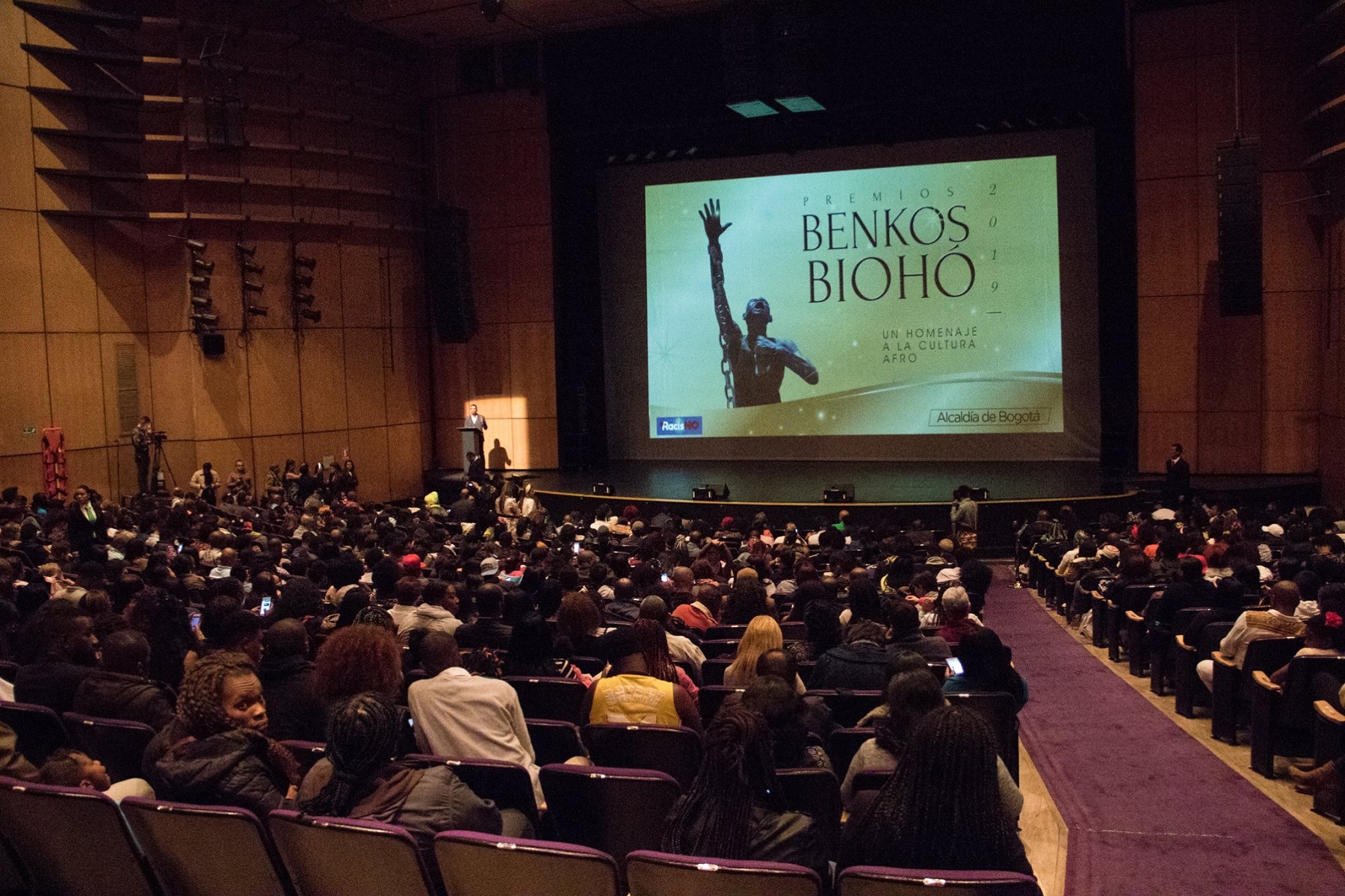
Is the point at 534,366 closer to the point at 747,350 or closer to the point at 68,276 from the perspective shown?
the point at 747,350

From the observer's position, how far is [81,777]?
3.52 meters

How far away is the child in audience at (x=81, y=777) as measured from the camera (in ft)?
11.3

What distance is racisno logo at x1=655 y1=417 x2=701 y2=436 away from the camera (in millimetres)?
19703

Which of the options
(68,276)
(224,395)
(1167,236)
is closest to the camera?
(68,276)

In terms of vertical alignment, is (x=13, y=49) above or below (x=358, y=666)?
above

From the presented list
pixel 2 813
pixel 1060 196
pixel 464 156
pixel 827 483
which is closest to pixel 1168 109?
pixel 1060 196

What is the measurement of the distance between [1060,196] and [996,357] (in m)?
2.53

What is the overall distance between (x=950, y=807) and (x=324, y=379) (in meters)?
17.5

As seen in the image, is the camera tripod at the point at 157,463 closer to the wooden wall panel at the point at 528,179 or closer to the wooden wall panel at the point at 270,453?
the wooden wall panel at the point at 270,453

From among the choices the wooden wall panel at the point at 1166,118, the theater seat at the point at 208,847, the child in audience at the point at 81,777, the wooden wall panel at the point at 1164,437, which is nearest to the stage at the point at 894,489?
the wooden wall panel at the point at 1164,437

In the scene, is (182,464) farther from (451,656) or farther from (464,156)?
(451,656)

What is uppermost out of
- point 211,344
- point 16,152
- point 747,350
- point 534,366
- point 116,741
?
point 16,152

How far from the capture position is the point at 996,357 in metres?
17.7

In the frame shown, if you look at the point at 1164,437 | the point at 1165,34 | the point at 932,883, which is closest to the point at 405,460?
the point at 1164,437
